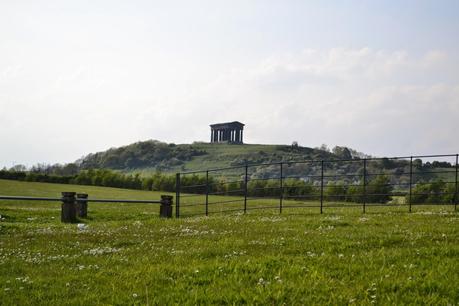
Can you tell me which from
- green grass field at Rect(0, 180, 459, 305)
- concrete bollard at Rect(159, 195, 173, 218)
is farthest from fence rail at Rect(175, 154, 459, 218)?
green grass field at Rect(0, 180, 459, 305)

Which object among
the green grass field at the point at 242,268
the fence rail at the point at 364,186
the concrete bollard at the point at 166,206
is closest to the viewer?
the green grass field at the point at 242,268

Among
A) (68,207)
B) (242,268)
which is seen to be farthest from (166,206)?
(242,268)

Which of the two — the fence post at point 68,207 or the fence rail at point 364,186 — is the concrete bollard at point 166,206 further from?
the fence post at point 68,207

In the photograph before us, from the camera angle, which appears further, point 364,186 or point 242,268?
point 364,186

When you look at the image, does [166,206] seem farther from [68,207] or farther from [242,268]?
[242,268]

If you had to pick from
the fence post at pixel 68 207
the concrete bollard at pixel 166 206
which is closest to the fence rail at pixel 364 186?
the concrete bollard at pixel 166 206

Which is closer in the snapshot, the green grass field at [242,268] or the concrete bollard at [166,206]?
the green grass field at [242,268]

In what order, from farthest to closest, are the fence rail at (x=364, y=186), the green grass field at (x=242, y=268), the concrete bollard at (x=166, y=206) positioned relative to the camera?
the concrete bollard at (x=166, y=206)
the fence rail at (x=364, y=186)
the green grass field at (x=242, y=268)

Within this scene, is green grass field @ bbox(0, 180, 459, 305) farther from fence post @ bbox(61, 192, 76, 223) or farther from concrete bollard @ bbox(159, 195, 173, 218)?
concrete bollard @ bbox(159, 195, 173, 218)

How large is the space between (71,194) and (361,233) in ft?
53.2

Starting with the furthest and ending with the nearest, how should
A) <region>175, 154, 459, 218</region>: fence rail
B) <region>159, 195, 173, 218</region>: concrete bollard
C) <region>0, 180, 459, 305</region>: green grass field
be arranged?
<region>159, 195, 173, 218</region>: concrete bollard → <region>175, 154, 459, 218</region>: fence rail → <region>0, 180, 459, 305</region>: green grass field

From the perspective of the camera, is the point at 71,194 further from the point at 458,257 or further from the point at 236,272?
the point at 458,257

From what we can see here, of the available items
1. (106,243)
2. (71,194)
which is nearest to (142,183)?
(71,194)

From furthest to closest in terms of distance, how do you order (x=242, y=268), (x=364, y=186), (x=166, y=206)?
1. (x=166, y=206)
2. (x=364, y=186)
3. (x=242, y=268)
